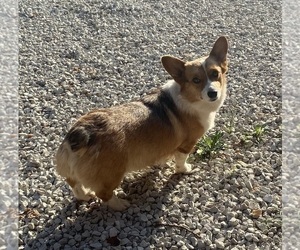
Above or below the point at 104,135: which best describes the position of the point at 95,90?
below

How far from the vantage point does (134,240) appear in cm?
338

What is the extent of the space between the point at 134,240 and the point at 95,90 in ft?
7.80

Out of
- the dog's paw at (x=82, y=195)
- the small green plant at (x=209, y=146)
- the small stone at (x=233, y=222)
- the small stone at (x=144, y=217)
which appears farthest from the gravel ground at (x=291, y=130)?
the dog's paw at (x=82, y=195)

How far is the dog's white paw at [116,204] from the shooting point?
360 centimetres

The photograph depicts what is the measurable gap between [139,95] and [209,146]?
1356 millimetres

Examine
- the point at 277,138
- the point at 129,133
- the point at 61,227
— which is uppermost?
the point at 129,133

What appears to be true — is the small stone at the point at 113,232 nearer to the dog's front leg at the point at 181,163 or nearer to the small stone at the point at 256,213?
the dog's front leg at the point at 181,163

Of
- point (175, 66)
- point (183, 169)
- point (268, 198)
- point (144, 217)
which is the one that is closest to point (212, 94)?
point (175, 66)

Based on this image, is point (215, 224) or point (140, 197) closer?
point (215, 224)

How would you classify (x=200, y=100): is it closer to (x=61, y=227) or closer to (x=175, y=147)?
(x=175, y=147)

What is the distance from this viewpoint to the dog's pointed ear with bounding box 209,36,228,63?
3.93 m

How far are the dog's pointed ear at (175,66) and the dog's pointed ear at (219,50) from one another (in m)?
0.30

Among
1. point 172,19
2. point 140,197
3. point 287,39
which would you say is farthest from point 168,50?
point 140,197

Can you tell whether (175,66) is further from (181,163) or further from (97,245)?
(97,245)
